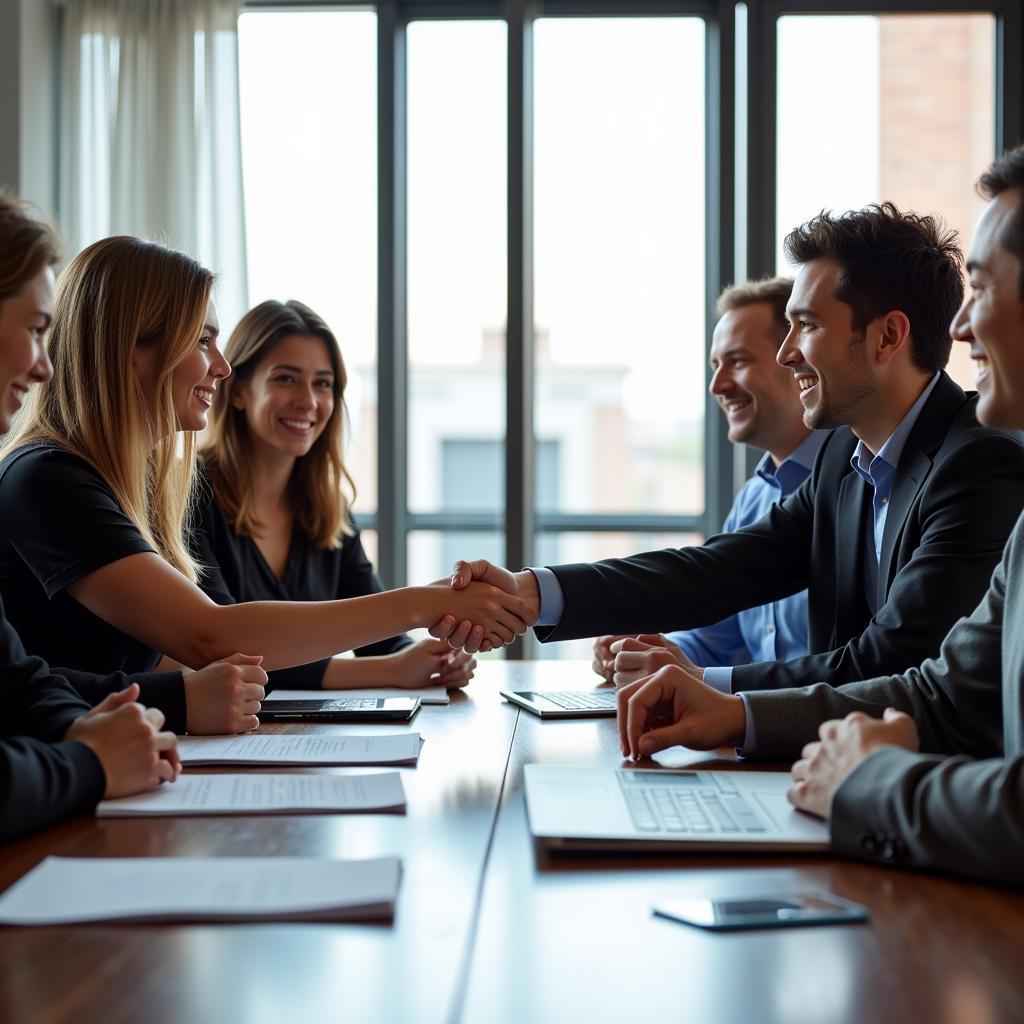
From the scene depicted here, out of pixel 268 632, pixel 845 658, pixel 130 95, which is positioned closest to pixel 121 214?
pixel 130 95

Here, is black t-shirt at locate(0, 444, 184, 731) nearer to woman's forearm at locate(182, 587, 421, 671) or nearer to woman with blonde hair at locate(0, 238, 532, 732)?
woman with blonde hair at locate(0, 238, 532, 732)

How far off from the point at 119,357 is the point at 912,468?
1.39m

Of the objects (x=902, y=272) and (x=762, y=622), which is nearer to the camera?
(x=902, y=272)

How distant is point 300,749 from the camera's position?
1.59m

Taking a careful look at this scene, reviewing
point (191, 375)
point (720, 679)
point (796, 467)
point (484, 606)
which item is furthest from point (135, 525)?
point (796, 467)

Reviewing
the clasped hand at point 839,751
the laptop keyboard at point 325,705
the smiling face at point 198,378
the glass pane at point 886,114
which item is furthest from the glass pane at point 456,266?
the clasped hand at point 839,751

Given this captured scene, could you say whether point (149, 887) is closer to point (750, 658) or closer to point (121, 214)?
point (750, 658)

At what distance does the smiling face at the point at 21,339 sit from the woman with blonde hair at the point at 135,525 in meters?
0.36

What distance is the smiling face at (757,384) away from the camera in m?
3.15

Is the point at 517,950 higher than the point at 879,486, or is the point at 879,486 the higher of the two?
the point at 879,486

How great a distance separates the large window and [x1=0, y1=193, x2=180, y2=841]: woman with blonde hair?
9.02ft

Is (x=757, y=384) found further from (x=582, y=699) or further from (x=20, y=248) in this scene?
(x=20, y=248)

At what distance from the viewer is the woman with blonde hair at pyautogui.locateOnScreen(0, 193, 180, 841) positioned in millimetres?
1247

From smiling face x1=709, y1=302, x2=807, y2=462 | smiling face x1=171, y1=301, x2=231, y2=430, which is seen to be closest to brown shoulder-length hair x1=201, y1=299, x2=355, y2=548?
smiling face x1=171, y1=301, x2=231, y2=430
